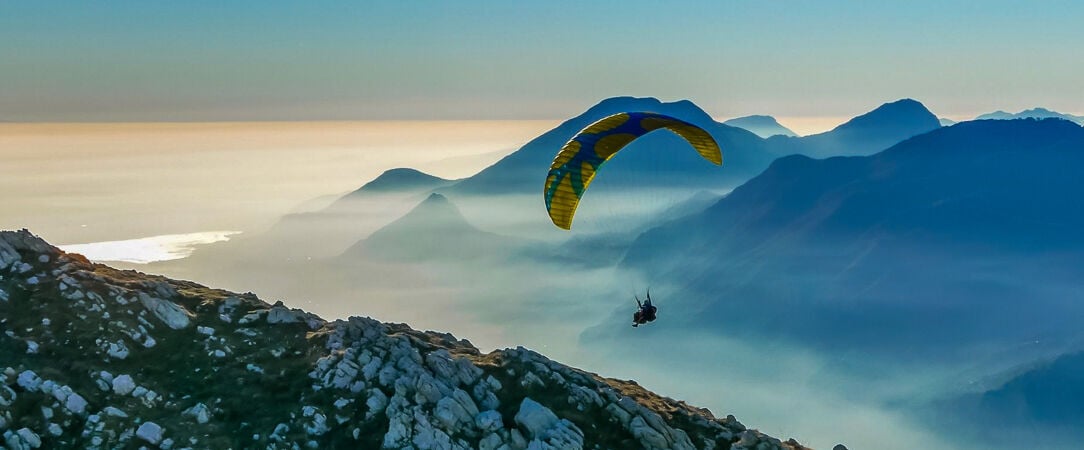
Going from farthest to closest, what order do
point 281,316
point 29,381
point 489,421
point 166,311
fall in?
point 281,316, point 166,311, point 489,421, point 29,381

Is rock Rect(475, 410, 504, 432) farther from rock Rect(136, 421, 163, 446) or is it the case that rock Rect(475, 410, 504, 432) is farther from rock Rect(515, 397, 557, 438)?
rock Rect(136, 421, 163, 446)

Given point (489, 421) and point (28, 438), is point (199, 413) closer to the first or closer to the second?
point (28, 438)

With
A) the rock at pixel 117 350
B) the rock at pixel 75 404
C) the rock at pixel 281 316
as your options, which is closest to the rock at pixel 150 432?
the rock at pixel 75 404

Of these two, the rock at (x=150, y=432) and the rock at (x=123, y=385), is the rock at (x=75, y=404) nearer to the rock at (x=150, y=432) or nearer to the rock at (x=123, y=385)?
the rock at (x=123, y=385)

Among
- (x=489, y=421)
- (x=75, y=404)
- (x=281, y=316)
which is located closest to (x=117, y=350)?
(x=75, y=404)

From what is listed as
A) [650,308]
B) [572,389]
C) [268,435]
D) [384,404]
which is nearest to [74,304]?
[268,435]
